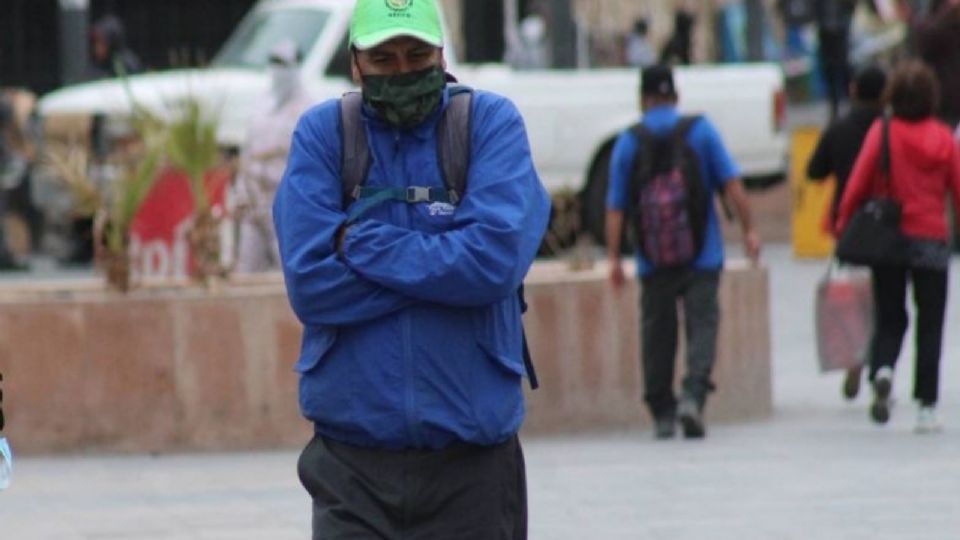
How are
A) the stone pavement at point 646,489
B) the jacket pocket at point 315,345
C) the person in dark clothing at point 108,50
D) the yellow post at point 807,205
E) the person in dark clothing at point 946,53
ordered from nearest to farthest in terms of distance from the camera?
1. the jacket pocket at point 315,345
2. the stone pavement at point 646,489
3. the person in dark clothing at point 946,53
4. the yellow post at point 807,205
5. the person in dark clothing at point 108,50

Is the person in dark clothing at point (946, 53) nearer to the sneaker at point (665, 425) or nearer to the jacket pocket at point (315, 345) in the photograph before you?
the sneaker at point (665, 425)

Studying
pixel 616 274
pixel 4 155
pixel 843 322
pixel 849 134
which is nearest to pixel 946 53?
pixel 849 134

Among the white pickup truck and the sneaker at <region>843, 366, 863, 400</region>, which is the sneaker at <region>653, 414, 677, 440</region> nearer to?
the sneaker at <region>843, 366, 863, 400</region>

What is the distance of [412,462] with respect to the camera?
5.04 m

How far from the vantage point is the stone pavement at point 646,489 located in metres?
8.96

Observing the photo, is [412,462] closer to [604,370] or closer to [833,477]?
[833,477]

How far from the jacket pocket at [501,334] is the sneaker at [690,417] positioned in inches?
246

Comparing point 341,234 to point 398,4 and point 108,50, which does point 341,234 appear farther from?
point 108,50

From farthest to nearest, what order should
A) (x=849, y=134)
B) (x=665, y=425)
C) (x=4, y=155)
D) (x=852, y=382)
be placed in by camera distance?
1. (x=4, y=155)
2. (x=849, y=134)
3. (x=852, y=382)
4. (x=665, y=425)

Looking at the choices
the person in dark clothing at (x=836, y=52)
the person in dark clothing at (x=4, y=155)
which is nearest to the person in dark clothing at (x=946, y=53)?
the person in dark clothing at (x=4, y=155)

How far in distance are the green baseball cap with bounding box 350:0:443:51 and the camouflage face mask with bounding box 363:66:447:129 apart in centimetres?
7

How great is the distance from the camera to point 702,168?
1131cm

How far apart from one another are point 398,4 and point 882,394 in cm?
685

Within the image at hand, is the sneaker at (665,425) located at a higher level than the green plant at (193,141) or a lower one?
lower
